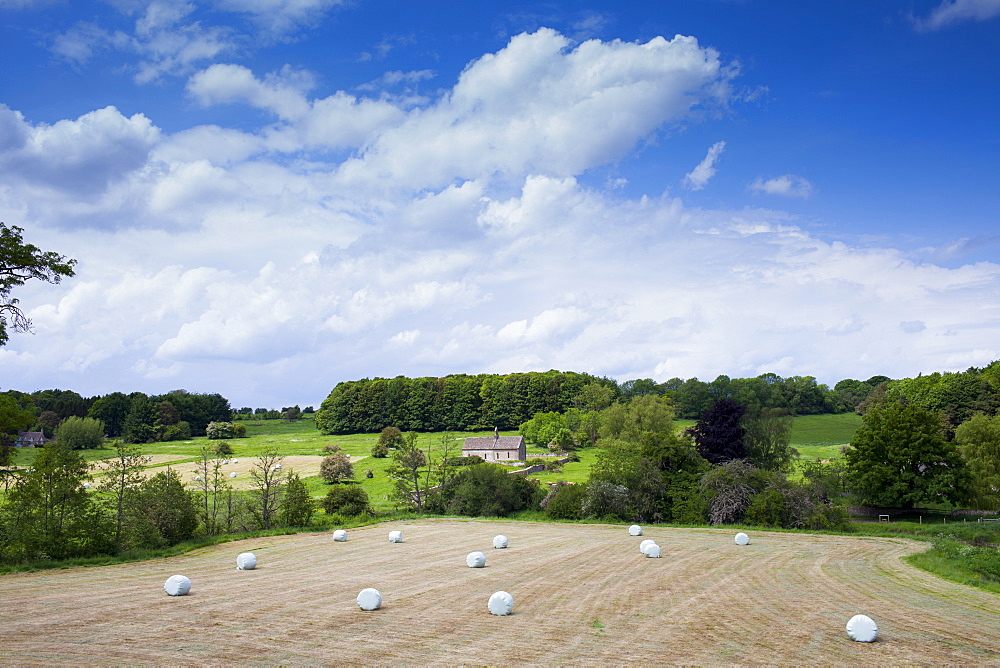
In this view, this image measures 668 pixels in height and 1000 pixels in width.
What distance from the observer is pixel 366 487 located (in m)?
64.1

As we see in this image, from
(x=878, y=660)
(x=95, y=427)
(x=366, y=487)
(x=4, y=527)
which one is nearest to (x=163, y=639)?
(x=878, y=660)

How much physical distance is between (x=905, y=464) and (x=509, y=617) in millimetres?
43303

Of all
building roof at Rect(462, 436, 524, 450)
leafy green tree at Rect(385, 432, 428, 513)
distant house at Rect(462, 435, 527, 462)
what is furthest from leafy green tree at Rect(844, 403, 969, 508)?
building roof at Rect(462, 436, 524, 450)

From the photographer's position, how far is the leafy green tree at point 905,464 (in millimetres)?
44312

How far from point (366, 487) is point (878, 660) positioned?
188 feet

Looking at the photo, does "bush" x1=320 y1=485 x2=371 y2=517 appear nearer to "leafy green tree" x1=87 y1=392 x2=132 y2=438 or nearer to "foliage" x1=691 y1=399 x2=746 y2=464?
"foliage" x1=691 y1=399 x2=746 y2=464

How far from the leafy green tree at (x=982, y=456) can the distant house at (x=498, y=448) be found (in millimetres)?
50988

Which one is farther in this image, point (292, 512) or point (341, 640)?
point (292, 512)

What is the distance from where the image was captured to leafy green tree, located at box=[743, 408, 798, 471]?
55.4 meters

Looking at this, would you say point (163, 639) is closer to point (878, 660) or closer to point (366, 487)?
point (878, 660)

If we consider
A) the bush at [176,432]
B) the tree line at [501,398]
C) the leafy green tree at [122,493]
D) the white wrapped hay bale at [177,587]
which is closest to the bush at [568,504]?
the leafy green tree at [122,493]

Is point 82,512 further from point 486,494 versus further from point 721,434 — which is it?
point 721,434

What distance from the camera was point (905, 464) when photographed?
45.9 meters

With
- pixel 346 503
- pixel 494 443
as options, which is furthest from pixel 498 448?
pixel 346 503
